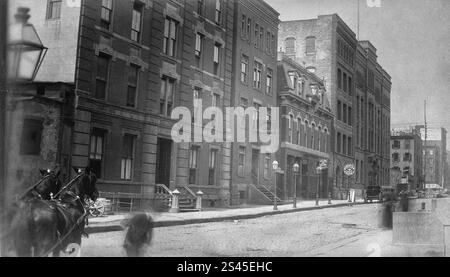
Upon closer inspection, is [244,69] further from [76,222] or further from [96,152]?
[76,222]

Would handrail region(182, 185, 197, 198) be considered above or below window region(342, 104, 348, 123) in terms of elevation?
below

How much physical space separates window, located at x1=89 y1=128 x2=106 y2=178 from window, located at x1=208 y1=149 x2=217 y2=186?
1.76m

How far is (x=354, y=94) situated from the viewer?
36.0ft

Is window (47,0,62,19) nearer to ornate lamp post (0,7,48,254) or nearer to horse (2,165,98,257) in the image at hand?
ornate lamp post (0,7,48,254)

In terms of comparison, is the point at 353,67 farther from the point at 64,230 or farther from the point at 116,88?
the point at 64,230

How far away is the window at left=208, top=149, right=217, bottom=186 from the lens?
7.66m

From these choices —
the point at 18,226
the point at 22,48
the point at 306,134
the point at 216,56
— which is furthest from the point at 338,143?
the point at 18,226

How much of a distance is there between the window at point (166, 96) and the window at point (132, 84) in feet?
1.42

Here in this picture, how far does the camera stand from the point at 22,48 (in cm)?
600

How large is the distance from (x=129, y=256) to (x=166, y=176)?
194cm

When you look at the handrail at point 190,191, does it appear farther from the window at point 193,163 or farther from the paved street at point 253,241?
the paved street at point 253,241

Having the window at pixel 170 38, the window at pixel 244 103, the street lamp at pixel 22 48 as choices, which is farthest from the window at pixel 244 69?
the street lamp at pixel 22 48

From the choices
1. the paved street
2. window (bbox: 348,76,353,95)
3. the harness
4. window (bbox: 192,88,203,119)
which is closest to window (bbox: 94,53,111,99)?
window (bbox: 192,88,203,119)

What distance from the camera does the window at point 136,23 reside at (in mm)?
7201
